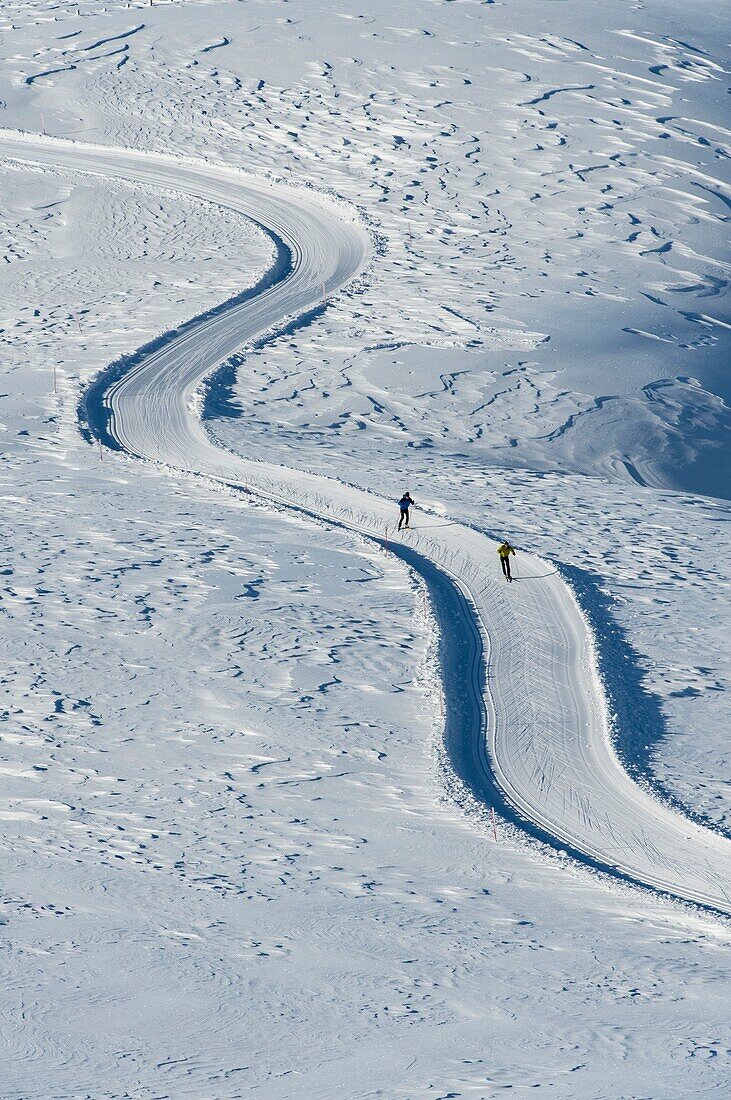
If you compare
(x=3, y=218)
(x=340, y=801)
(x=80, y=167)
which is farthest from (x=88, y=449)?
(x=80, y=167)

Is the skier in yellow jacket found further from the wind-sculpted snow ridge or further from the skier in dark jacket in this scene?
the skier in dark jacket

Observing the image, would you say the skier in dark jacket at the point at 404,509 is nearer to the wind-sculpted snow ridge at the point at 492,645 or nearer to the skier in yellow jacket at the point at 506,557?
the wind-sculpted snow ridge at the point at 492,645

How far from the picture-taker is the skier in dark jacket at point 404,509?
27.2 m

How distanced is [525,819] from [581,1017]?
466cm

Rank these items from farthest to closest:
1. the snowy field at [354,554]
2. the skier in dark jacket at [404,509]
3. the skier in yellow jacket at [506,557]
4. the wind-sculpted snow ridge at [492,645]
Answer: the skier in dark jacket at [404,509]
the skier in yellow jacket at [506,557]
the wind-sculpted snow ridge at [492,645]
the snowy field at [354,554]

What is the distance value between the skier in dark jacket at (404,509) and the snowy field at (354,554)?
78 cm

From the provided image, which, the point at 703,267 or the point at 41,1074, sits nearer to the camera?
the point at 41,1074

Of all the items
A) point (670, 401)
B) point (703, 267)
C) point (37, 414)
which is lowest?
point (37, 414)

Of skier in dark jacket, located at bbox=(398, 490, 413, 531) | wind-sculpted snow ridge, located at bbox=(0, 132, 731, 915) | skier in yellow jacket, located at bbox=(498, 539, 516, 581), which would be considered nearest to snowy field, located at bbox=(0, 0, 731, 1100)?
wind-sculpted snow ridge, located at bbox=(0, 132, 731, 915)

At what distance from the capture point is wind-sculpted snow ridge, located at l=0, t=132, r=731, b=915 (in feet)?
60.0

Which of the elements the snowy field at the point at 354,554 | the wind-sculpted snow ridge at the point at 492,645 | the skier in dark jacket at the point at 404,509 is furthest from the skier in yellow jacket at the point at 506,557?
the skier in dark jacket at the point at 404,509

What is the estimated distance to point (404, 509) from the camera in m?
27.5

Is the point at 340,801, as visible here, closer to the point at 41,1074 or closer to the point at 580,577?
the point at 41,1074

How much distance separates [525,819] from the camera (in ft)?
61.0
